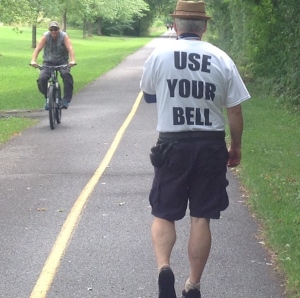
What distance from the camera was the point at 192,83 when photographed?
5.37 meters

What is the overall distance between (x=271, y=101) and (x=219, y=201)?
15088 millimetres

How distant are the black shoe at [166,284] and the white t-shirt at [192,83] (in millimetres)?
926

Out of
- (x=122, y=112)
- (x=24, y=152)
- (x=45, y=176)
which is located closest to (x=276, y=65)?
(x=122, y=112)

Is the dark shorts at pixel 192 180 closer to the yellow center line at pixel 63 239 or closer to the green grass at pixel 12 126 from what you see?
the yellow center line at pixel 63 239

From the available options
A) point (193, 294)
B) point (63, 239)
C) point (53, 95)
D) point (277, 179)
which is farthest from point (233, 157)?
point (53, 95)

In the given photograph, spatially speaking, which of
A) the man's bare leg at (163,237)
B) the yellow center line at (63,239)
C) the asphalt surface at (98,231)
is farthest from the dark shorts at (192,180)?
the yellow center line at (63,239)

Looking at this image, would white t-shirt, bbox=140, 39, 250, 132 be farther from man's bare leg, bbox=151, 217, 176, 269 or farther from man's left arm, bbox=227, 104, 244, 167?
man's bare leg, bbox=151, 217, 176, 269

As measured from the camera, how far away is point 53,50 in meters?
15.3

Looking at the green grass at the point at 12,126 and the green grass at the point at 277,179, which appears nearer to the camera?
the green grass at the point at 277,179

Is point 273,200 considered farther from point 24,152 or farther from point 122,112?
point 122,112

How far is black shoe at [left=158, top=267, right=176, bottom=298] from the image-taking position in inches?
210

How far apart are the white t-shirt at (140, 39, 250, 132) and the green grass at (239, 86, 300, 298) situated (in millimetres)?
1394

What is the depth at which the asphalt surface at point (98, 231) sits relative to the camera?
19.8 ft

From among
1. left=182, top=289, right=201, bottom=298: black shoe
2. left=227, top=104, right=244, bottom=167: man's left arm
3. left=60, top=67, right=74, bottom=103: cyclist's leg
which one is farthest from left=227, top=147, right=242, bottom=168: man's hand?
left=60, top=67, right=74, bottom=103: cyclist's leg
